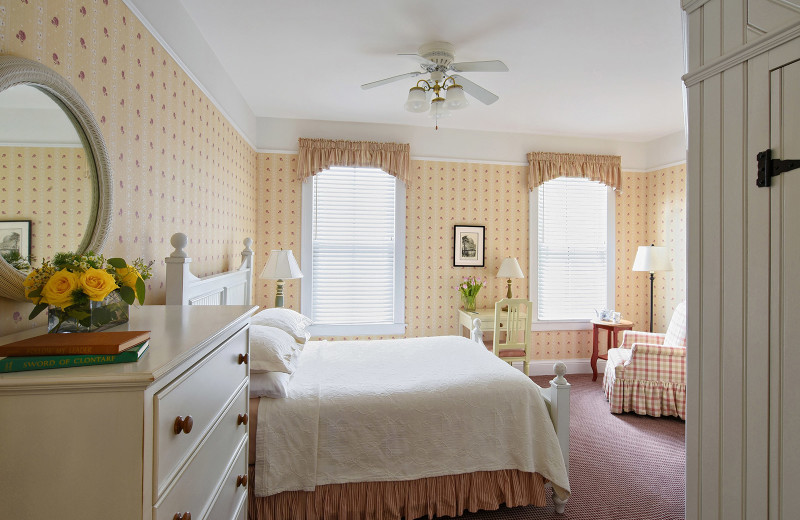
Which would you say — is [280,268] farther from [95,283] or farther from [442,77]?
[95,283]

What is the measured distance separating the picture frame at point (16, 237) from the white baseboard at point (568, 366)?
4.45 metres

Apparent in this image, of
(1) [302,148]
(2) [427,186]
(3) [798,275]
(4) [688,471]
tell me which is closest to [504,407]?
(4) [688,471]

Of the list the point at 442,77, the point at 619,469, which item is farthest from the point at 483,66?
the point at 619,469

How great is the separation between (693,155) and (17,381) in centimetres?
185

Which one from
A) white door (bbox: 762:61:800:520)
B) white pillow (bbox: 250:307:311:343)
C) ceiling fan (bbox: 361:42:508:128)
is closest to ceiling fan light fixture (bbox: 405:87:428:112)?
ceiling fan (bbox: 361:42:508:128)

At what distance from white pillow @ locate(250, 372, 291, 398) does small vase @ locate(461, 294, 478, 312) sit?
2777 millimetres

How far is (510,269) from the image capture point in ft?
14.3

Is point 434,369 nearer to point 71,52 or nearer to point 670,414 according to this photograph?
point 71,52

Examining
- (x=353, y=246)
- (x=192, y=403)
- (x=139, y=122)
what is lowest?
(x=192, y=403)

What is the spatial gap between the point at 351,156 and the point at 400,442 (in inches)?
122

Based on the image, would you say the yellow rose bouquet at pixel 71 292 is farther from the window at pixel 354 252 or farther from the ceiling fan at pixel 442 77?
the window at pixel 354 252

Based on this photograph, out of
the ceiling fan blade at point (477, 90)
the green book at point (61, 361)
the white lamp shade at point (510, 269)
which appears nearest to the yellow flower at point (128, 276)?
the green book at point (61, 361)

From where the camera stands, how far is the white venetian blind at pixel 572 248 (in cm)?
476

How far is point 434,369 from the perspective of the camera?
2445mm
